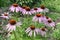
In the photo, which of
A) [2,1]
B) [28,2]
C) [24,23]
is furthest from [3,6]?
[24,23]

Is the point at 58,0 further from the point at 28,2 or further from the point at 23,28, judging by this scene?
the point at 23,28

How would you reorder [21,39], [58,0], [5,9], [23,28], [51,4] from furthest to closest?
[58,0] < [51,4] < [5,9] < [23,28] < [21,39]

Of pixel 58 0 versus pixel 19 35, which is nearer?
pixel 19 35

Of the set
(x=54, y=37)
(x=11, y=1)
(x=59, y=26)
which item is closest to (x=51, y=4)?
(x=11, y=1)

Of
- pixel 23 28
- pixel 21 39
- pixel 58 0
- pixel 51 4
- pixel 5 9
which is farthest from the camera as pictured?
pixel 58 0

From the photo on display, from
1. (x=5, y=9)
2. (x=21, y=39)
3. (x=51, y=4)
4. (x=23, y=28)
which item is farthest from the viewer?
(x=51, y=4)

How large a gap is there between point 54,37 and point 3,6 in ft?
7.30

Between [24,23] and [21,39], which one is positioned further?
[24,23]

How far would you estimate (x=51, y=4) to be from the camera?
5934mm

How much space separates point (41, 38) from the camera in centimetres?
397

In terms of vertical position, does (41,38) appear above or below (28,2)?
below

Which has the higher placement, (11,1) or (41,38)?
(11,1)

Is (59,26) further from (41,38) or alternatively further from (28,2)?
(28,2)

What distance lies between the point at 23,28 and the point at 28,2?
1.55 metres
